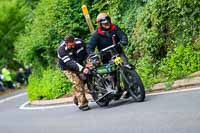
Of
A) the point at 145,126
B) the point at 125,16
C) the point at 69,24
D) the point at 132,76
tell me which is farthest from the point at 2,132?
the point at 69,24

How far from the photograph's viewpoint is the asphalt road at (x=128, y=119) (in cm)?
878

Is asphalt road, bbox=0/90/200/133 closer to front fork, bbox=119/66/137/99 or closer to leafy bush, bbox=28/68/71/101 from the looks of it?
front fork, bbox=119/66/137/99

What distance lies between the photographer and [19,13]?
41.0 meters

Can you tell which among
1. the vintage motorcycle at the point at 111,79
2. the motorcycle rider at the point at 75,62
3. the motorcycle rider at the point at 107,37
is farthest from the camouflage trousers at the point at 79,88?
the motorcycle rider at the point at 107,37

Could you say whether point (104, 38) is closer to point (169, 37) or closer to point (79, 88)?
point (79, 88)

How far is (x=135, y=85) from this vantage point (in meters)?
11.4

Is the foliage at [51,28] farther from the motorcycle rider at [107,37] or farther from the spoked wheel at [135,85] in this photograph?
the spoked wheel at [135,85]

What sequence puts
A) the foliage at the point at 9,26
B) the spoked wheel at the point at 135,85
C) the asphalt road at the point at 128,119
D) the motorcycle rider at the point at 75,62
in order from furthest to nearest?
1. the foliage at the point at 9,26
2. the motorcycle rider at the point at 75,62
3. the spoked wheel at the point at 135,85
4. the asphalt road at the point at 128,119

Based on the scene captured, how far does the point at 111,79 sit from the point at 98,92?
59cm

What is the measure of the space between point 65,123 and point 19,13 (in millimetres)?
30474

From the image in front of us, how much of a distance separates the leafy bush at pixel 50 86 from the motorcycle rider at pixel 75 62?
4.43 m

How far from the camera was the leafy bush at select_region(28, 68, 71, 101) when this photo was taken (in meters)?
17.5

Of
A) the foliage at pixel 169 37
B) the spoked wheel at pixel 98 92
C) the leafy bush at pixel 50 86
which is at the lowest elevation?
the leafy bush at pixel 50 86

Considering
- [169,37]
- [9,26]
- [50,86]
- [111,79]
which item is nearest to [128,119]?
[111,79]
